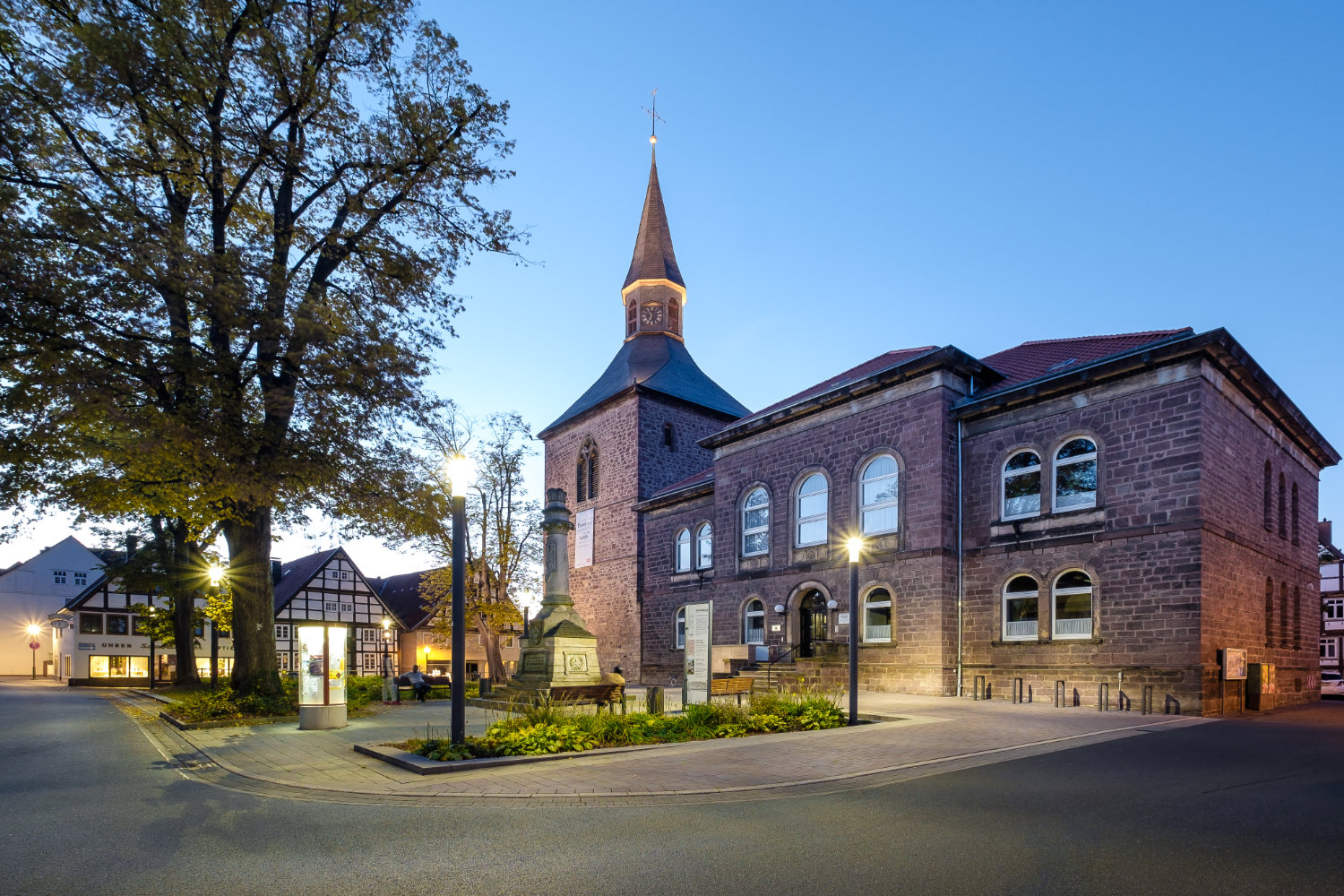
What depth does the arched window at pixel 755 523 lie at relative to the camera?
26969mm

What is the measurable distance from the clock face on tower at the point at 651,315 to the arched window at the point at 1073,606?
26334mm

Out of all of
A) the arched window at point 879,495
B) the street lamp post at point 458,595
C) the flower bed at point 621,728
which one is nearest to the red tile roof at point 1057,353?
the arched window at point 879,495

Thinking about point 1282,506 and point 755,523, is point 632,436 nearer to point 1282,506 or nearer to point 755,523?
point 755,523

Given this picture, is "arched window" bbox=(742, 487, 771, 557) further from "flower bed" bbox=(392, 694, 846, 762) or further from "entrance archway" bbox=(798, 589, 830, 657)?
"flower bed" bbox=(392, 694, 846, 762)

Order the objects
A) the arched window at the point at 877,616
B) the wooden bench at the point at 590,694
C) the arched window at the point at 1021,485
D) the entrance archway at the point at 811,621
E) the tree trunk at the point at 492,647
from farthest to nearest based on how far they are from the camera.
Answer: the tree trunk at the point at 492,647 → the entrance archway at the point at 811,621 → the arched window at the point at 877,616 → the arched window at the point at 1021,485 → the wooden bench at the point at 590,694

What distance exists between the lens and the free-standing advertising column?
42.5 ft

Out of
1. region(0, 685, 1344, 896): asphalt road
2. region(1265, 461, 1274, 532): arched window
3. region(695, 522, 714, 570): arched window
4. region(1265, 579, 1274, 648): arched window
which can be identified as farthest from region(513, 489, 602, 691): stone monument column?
region(1265, 461, 1274, 532): arched window

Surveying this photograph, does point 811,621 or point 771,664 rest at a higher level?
point 811,621

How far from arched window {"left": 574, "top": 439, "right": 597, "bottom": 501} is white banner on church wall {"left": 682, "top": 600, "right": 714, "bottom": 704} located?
22507 millimetres

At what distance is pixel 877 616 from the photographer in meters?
22.4

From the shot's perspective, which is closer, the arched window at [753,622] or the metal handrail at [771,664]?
the metal handrail at [771,664]

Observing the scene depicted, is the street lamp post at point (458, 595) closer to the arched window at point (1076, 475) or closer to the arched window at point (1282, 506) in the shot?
the arched window at point (1076, 475)

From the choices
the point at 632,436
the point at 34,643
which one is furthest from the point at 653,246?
the point at 34,643

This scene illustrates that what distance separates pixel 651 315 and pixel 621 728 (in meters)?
32.4
